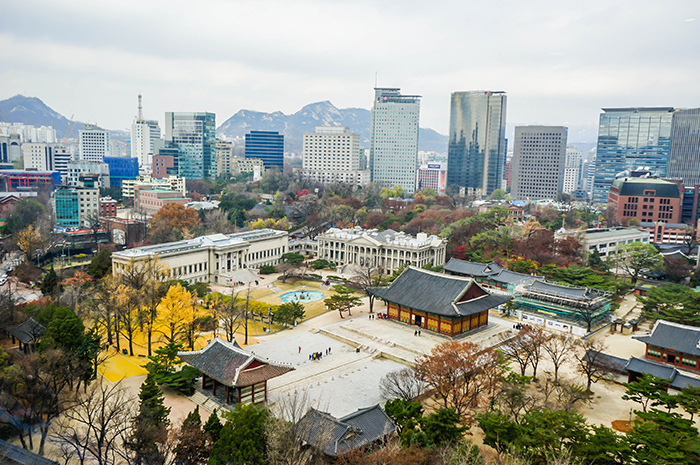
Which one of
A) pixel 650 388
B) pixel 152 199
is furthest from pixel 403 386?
pixel 152 199

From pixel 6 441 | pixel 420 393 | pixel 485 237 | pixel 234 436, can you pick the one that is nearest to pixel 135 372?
pixel 6 441

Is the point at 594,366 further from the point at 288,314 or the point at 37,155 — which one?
the point at 37,155

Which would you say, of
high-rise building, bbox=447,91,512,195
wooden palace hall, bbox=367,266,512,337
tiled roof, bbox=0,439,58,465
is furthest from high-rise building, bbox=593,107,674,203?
tiled roof, bbox=0,439,58,465

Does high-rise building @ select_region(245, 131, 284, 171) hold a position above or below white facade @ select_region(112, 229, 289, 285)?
above

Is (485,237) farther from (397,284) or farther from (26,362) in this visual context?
(26,362)

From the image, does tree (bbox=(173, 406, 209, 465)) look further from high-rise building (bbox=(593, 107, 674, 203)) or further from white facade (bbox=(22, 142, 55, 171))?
white facade (bbox=(22, 142, 55, 171))

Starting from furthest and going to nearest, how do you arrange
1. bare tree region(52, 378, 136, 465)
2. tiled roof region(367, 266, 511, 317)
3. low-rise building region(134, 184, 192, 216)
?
low-rise building region(134, 184, 192, 216)
tiled roof region(367, 266, 511, 317)
bare tree region(52, 378, 136, 465)

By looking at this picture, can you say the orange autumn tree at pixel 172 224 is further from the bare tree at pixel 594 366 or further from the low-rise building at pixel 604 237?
the bare tree at pixel 594 366

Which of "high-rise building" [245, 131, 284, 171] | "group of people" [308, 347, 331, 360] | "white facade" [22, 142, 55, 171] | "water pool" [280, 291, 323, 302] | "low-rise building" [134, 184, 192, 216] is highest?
"high-rise building" [245, 131, 284, 171]
